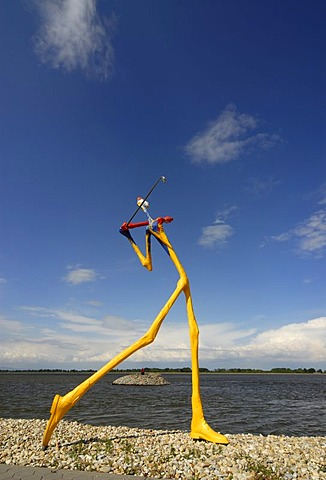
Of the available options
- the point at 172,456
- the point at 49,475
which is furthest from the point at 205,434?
the point at 49,475

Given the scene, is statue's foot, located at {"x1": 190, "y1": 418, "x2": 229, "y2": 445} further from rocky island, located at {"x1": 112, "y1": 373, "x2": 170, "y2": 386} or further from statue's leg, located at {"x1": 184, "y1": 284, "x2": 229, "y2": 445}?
rocky island, located at {"x1": 112, "y1": 373, "x2": 170, "y2": 386}

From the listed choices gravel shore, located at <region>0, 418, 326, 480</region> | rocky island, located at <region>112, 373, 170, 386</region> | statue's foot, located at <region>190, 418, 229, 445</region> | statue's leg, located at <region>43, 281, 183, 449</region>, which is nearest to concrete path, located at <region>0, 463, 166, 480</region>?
gravel shore, located at <region>0, 418, 326, 480</region>

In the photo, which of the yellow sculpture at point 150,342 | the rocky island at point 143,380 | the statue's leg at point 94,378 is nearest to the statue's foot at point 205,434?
the yellow sculpture at point 150,342

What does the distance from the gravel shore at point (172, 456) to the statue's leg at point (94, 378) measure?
74 centimetres

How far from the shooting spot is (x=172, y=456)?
8.62 m

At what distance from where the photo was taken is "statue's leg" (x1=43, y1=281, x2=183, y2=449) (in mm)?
9328

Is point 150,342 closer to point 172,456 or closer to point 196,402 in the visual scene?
point 196,402

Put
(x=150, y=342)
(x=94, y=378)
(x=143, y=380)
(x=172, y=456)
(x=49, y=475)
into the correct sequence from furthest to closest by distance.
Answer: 1. (x=143, y=380)
2. (x=150, y=342)
3. (x=94, y=378)
4. (x=172, y=456)
5. (x=49, y=475)

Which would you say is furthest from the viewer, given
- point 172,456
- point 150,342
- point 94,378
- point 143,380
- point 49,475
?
point 143,380

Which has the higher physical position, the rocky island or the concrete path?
the rocky island

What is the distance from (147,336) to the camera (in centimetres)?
1012

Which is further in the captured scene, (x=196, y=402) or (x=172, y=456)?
(x=196, y=402)

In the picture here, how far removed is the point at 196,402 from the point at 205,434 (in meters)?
0.82

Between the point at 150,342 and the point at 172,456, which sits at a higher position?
the point at 150,342
